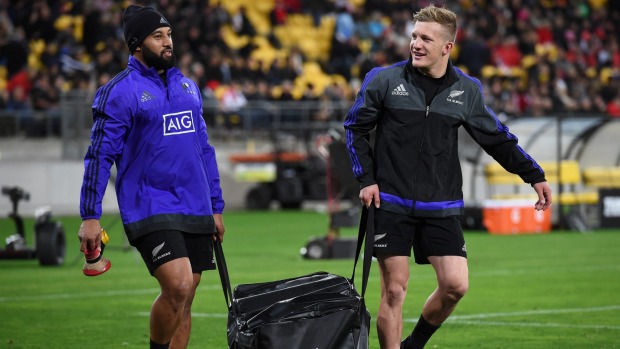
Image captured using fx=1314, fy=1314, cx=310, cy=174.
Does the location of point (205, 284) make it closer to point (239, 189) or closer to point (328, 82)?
point (239, 189)

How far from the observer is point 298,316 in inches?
282

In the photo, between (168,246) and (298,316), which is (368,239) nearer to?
(298,316)

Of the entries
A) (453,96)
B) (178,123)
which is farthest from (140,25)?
(453,96)

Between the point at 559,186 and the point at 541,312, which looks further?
the point at 559,186

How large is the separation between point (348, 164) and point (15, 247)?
4349 mm

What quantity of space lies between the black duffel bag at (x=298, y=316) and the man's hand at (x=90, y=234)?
→ 0.86 metres

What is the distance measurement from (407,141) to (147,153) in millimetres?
1605

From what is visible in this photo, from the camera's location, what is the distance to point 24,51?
29062mm

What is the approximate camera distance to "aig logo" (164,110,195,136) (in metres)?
7.27

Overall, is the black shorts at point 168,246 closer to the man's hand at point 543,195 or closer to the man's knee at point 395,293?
the man's knee at point 395,293

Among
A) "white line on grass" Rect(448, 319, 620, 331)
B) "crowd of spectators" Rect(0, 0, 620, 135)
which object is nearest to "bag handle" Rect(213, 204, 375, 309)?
"white line on grass" Rect(448, 319, 620, 331)

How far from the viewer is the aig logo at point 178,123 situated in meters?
7.27

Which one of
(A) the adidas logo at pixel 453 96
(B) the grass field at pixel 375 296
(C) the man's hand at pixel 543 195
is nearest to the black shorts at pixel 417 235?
(C) the man's hand at pixel 543 195

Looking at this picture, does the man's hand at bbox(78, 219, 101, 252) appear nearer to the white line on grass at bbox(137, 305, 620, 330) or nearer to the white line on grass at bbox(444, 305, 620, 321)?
the white line on grass at bbox(137, 305, 620, 330)
